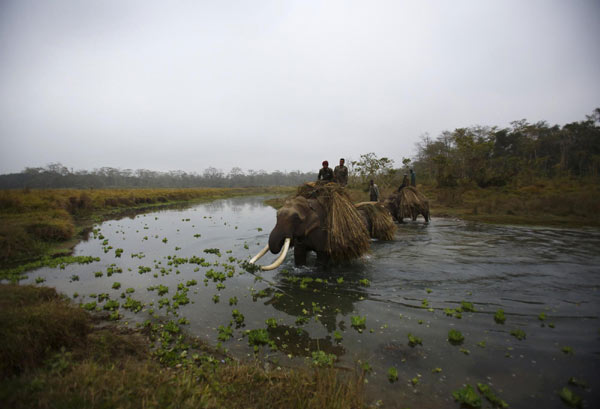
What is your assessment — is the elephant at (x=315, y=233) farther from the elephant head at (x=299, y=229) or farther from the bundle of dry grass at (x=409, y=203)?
the bundle of dry grass at (x=409, y=203)

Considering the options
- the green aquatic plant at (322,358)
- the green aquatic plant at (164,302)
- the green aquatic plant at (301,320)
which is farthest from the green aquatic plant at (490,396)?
the green aquatic plant at (164,302)

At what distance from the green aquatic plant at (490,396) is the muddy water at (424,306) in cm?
11

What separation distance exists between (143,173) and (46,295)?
146 m

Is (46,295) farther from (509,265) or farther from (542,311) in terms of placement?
(509,265)

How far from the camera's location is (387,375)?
3910 millimetres

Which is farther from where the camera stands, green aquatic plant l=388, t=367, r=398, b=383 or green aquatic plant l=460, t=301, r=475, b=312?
green aquatic plant l=460, t=301, r=475, b=312

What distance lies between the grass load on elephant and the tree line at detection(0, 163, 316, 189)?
26.8m

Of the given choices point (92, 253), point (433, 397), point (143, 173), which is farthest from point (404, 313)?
point (143, 173)

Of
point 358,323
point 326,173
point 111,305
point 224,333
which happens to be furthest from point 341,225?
point 111,305

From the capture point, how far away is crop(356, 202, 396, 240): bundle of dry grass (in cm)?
1117

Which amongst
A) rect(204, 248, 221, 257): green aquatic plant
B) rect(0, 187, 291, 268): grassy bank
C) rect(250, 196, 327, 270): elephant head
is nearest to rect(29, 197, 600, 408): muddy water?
rect(204, 248, 221, 257): green aquatic plant

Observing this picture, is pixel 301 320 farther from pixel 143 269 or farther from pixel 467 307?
pixel 143 269

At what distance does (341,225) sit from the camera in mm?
7965

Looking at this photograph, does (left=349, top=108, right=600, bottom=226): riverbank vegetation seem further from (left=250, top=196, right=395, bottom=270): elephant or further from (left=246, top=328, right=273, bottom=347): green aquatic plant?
(left=246, top=328, right=273, bottom=347): green aquatic plant
